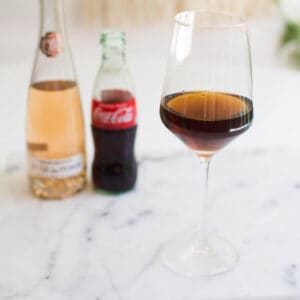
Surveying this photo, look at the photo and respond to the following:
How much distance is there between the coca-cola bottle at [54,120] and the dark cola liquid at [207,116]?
0.77 feet

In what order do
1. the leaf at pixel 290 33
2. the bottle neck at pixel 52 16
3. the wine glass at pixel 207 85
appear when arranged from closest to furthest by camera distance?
1. the wine glass at pixel 207 85
2. the bottle neck at pixel 52 16
3. the leaf at pixel 290 33

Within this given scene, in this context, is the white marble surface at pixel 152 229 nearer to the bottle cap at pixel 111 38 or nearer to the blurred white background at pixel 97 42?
the bottle cap at pixel 111 38

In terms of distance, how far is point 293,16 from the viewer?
6.61ft

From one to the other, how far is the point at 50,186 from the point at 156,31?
1.39m

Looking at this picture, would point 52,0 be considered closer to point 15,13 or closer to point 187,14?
point 187,14

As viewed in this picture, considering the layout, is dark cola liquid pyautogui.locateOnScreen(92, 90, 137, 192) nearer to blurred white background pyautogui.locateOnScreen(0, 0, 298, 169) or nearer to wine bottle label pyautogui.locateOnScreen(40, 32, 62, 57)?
wine bottle label pyautogui.locateOnScreen(40, 32, 62, 57)

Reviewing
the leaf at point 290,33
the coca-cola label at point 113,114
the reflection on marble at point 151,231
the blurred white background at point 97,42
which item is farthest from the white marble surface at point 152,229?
the leaf at point 290,33

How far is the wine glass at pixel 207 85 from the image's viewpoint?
0.76m

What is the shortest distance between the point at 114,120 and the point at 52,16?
180 mm

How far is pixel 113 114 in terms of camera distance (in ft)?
3.11

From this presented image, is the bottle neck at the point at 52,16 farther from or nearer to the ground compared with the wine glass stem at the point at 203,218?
farther from the ground

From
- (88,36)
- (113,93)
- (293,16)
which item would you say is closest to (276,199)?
(113,93)

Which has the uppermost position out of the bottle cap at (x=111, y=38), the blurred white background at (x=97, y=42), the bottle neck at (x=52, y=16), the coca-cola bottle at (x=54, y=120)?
the bottle neck at (x=52, y=16)

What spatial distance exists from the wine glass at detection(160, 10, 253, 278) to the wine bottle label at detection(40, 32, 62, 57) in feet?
0.79
